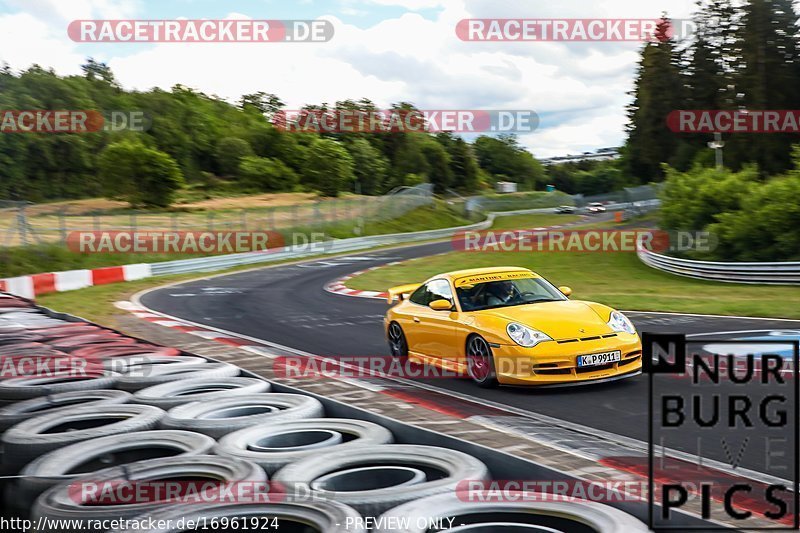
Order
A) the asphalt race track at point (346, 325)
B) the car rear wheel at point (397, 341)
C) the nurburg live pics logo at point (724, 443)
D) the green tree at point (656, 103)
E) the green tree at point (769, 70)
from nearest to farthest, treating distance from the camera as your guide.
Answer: the nurburg live pics logo at point (724, 443)
the asphalt race track at point (346, 325)
the car rear wheel at point (397, 341)
the green tree at point (769, 70)
the green tree at point (656, 103)

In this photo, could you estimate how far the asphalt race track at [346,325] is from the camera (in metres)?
7.29

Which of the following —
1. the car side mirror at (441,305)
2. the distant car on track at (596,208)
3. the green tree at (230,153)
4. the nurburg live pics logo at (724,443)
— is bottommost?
the nurburg live pics logo at (724,443)

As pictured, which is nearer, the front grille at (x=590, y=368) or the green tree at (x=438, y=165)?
the front grille at (x=590, y=368)

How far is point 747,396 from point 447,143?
105 meters

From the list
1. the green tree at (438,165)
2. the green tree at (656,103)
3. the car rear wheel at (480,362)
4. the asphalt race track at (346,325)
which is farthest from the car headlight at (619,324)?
the green tree at (438,165)

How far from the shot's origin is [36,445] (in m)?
5.09

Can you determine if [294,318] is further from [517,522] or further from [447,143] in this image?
[447,143]

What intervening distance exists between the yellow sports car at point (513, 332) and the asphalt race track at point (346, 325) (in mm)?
226

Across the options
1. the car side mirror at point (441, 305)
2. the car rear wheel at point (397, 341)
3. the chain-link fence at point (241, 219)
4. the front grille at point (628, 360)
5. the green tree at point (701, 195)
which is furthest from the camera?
the chain-link fence at point (241, 219)

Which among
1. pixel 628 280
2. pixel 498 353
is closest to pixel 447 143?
pixel 628 280

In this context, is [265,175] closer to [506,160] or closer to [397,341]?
[506,160]

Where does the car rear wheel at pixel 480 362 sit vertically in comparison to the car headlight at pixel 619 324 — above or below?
below

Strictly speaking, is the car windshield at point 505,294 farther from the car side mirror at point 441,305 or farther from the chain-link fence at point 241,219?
the chain-link fence at point 241,219

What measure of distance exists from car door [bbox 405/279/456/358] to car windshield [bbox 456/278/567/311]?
0.21 metres
